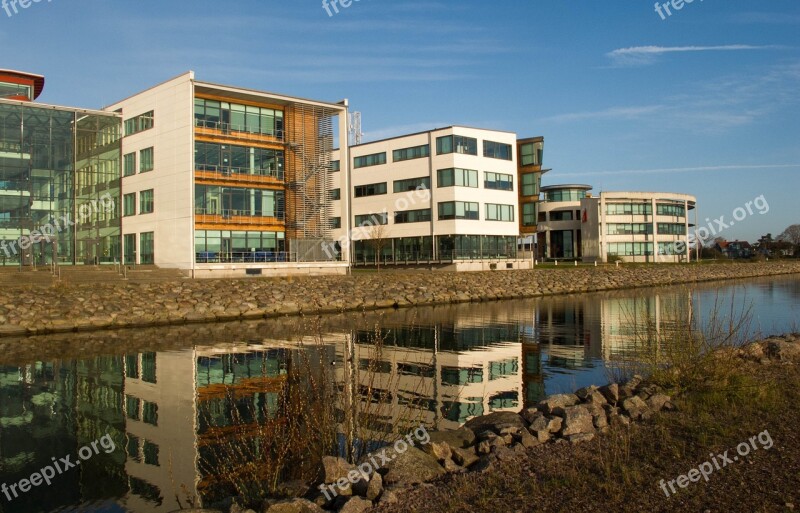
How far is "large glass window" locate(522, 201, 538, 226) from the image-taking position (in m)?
69.4

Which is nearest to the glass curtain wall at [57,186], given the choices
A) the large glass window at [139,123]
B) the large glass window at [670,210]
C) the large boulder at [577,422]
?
the large glass window at [139,123]

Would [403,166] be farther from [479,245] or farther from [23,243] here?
[23,243]

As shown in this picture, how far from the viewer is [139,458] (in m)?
10.0

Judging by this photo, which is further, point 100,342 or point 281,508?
point 100,342

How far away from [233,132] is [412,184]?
21609 mm

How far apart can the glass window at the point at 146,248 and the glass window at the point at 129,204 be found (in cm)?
239

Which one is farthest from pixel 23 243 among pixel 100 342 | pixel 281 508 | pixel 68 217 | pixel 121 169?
pixel 281 508

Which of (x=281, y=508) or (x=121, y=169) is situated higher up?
(x=121, y=169)

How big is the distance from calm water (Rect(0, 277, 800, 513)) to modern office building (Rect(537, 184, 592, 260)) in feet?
233

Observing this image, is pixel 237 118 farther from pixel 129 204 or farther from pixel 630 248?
pixel 630 248

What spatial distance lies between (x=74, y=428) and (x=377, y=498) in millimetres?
7608

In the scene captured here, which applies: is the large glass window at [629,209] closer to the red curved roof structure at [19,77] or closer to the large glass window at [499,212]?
the large glass window at [499,212]

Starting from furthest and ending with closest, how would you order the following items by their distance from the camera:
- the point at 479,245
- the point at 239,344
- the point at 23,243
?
the point at 479,245 → the point at 23,243 → the point at 239,344

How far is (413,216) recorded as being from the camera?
65.2 m
